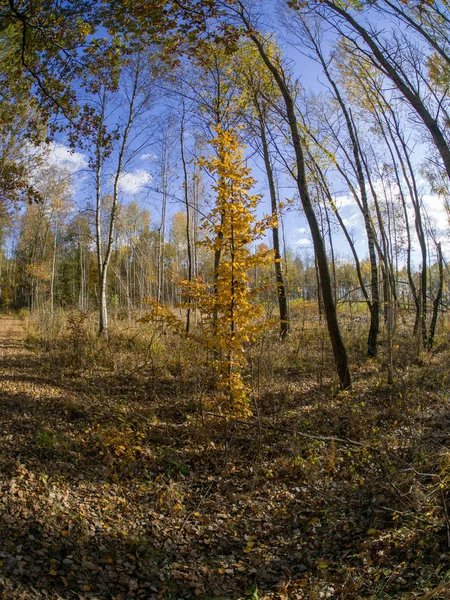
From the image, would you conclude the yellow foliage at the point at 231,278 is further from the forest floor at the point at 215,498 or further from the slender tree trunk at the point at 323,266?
the slender tree trunk at the point at 323,266

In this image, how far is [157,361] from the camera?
8789mm

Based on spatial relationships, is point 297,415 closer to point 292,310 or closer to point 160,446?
point 160,446

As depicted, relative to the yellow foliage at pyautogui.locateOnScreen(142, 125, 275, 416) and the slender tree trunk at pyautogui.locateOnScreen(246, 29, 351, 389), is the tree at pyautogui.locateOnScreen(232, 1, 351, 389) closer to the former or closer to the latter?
the slender tree trunk at pyautogui.locateOnScreen(246, 29, 351, 389)

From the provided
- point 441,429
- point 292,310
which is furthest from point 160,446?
point 292,310

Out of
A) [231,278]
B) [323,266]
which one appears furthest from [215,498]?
[323,266]

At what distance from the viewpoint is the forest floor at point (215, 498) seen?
3111 millimetres

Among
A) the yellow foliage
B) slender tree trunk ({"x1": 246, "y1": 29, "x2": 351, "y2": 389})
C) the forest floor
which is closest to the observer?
the forest floor

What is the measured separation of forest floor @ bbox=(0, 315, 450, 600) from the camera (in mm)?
3111

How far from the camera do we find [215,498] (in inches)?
178

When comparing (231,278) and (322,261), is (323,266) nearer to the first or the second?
(322,261)

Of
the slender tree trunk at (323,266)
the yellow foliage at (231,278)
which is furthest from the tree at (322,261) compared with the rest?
the yellow foliage at (231,278)

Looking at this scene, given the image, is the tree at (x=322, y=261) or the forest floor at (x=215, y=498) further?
the tree at (x=322, y=261)

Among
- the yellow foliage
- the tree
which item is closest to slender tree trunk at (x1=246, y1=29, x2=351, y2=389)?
the tree

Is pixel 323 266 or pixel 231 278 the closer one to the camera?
pixel 231 278
